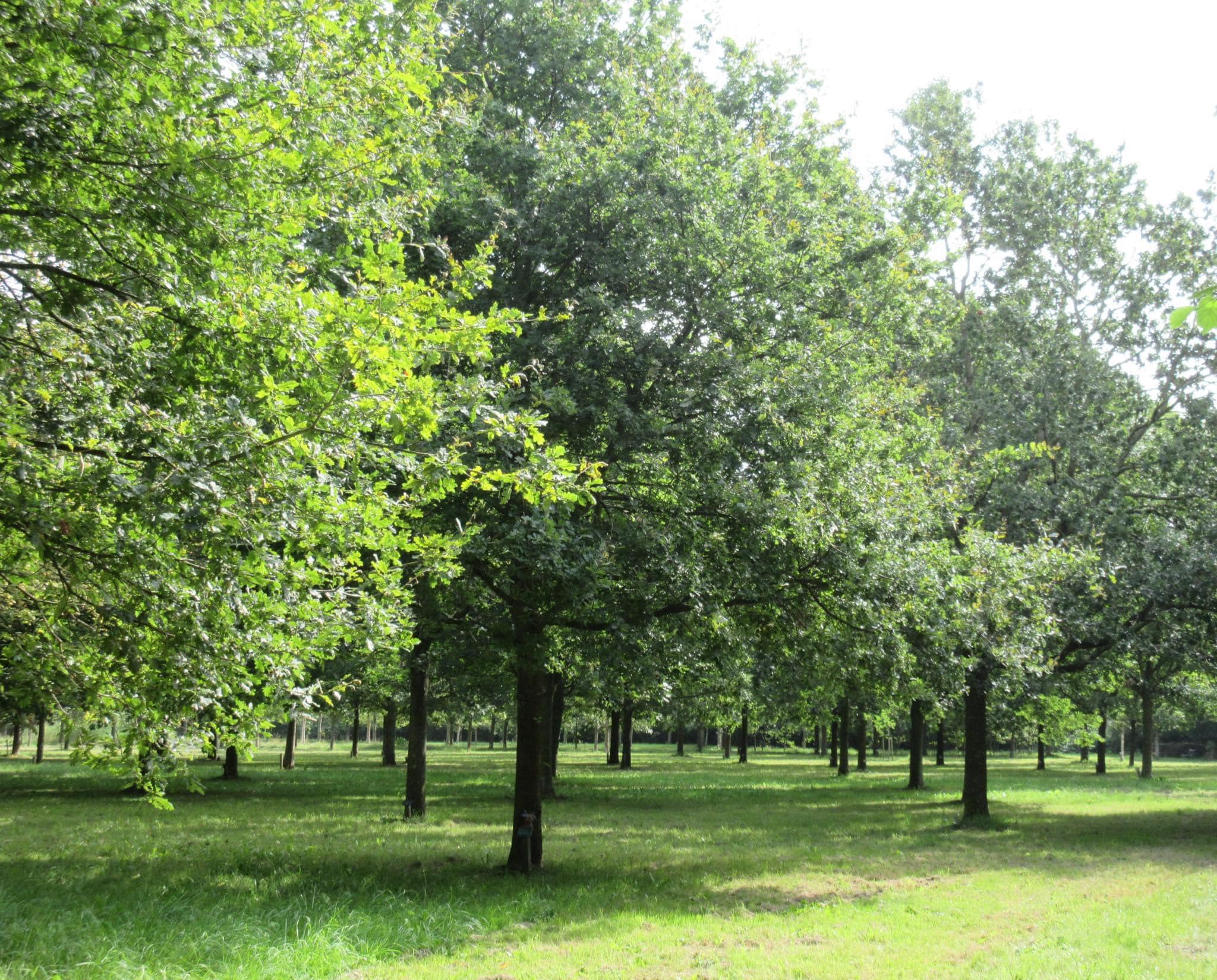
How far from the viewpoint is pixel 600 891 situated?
1204 centimetres

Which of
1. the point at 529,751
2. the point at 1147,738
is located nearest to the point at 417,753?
the point at 529,751

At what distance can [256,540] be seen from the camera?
5.07m

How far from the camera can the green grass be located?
26.9 feet

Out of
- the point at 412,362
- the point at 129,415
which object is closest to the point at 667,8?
the point at 412,362

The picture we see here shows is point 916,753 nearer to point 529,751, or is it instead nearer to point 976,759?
point 976,759

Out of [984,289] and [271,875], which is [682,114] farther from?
[984,289]

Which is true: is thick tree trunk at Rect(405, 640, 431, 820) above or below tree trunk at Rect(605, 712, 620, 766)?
above

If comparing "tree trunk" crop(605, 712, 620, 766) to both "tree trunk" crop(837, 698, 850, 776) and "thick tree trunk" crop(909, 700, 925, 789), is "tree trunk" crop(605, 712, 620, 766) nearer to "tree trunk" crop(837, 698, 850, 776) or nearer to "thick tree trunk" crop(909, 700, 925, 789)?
"tree trunk" crop(837, 698, 850, 776)

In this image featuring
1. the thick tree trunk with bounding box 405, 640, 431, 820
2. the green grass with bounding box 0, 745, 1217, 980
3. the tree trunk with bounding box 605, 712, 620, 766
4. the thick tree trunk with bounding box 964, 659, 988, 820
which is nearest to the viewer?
the green grass with bounding box 0, 745, 1217, 980

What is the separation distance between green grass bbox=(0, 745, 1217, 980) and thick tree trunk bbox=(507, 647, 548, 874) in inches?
20.1

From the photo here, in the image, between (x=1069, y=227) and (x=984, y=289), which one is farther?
(x=984, y=289)

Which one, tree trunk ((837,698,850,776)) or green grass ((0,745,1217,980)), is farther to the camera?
A: tree trunk ((837,698,850,776))

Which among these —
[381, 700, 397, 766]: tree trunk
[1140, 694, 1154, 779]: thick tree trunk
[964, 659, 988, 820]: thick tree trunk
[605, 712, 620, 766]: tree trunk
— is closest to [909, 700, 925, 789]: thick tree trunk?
[964, 659, 988, 820]: thick tree trunk

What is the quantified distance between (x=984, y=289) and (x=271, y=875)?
75.3 feet
